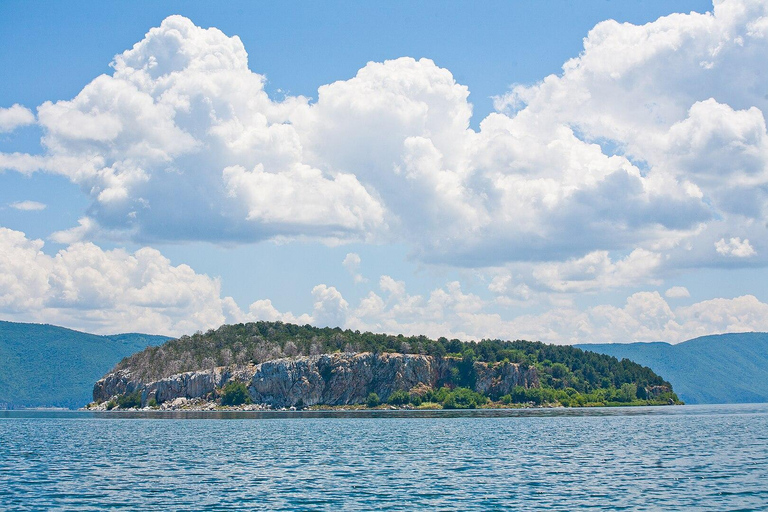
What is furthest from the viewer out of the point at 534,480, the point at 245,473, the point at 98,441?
the point at 98,441

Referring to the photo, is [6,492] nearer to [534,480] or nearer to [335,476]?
[335,476]

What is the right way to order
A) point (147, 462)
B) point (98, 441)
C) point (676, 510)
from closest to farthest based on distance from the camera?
1. point (676, 510)
2. point (147, 462)
3. point (98, 441)

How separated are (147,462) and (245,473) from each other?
16190 millimetres

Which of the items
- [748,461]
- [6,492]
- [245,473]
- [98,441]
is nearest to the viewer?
[6,492]

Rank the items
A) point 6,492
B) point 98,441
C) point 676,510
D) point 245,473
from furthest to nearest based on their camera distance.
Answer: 1. point 98,441
2. point 245,473
3. point 6,492
4. point 676,510

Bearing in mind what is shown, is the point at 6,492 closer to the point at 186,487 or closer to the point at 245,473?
the point at 186,487

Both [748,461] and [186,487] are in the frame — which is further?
[748,461]

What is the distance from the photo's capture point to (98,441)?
12175 centimetres

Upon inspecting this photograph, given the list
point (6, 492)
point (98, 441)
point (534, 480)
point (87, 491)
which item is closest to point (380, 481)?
point (534, 480)

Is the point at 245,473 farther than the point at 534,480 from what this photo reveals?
Yes

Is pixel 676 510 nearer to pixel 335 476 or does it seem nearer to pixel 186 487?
pixel 335 476

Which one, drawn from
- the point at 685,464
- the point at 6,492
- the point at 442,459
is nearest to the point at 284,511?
the point at 6,492

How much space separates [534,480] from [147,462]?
42409 millimetres

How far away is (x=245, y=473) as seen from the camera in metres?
74.9
